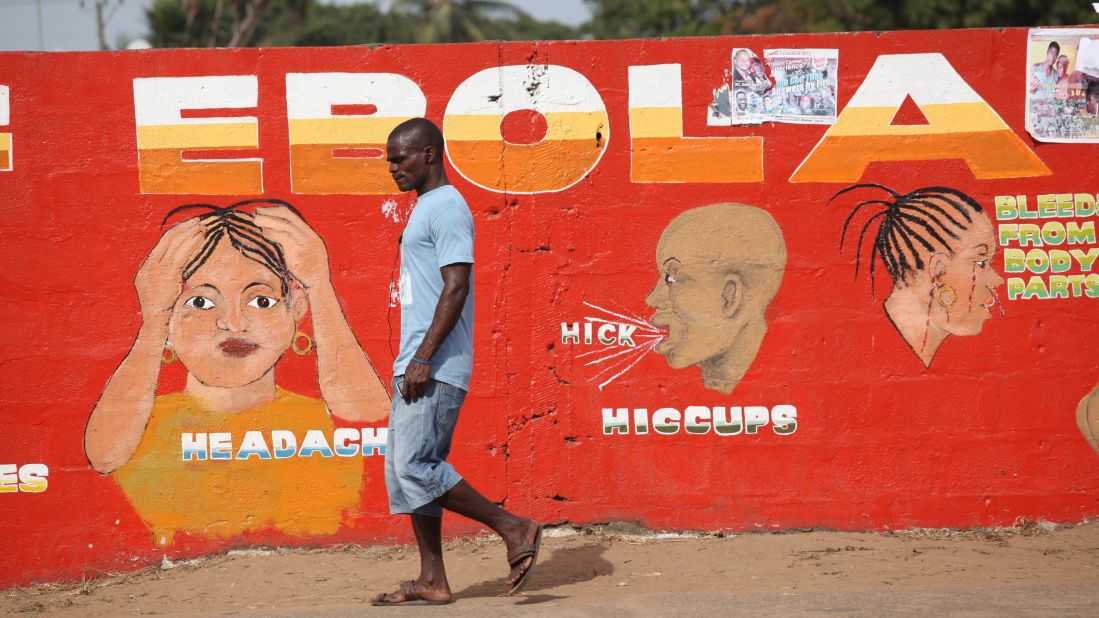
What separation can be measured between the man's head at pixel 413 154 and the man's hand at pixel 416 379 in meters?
0.71

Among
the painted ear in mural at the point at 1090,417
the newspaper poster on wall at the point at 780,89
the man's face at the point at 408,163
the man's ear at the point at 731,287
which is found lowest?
the painted ear in mural at the point at 1090,417

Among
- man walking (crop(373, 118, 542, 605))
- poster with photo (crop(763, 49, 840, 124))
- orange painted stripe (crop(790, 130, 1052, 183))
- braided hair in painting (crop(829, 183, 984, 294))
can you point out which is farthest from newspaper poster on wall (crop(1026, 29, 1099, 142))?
man walking (crop(373, 118, 542, 605))

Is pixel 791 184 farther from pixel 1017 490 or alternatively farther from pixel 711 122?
pixel 1017 490

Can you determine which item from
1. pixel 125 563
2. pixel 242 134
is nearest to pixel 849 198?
pixel 242 134

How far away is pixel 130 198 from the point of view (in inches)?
197

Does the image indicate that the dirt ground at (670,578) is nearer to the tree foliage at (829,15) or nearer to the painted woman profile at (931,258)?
the painted woman profile at (931,258)

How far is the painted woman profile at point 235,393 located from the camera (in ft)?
16.4

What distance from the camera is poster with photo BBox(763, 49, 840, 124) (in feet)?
16.5

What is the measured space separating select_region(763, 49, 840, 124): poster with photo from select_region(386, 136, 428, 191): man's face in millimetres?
1757

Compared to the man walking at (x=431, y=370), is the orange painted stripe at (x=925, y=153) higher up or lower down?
higher up

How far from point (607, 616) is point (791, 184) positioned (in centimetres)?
222

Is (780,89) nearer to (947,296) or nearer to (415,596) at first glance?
(947,296)

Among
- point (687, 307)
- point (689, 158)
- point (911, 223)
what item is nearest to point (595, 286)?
point (687, 307)

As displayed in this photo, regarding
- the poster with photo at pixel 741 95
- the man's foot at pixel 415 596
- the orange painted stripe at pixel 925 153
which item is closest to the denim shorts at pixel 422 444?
the man's foot at pixel 415 596
